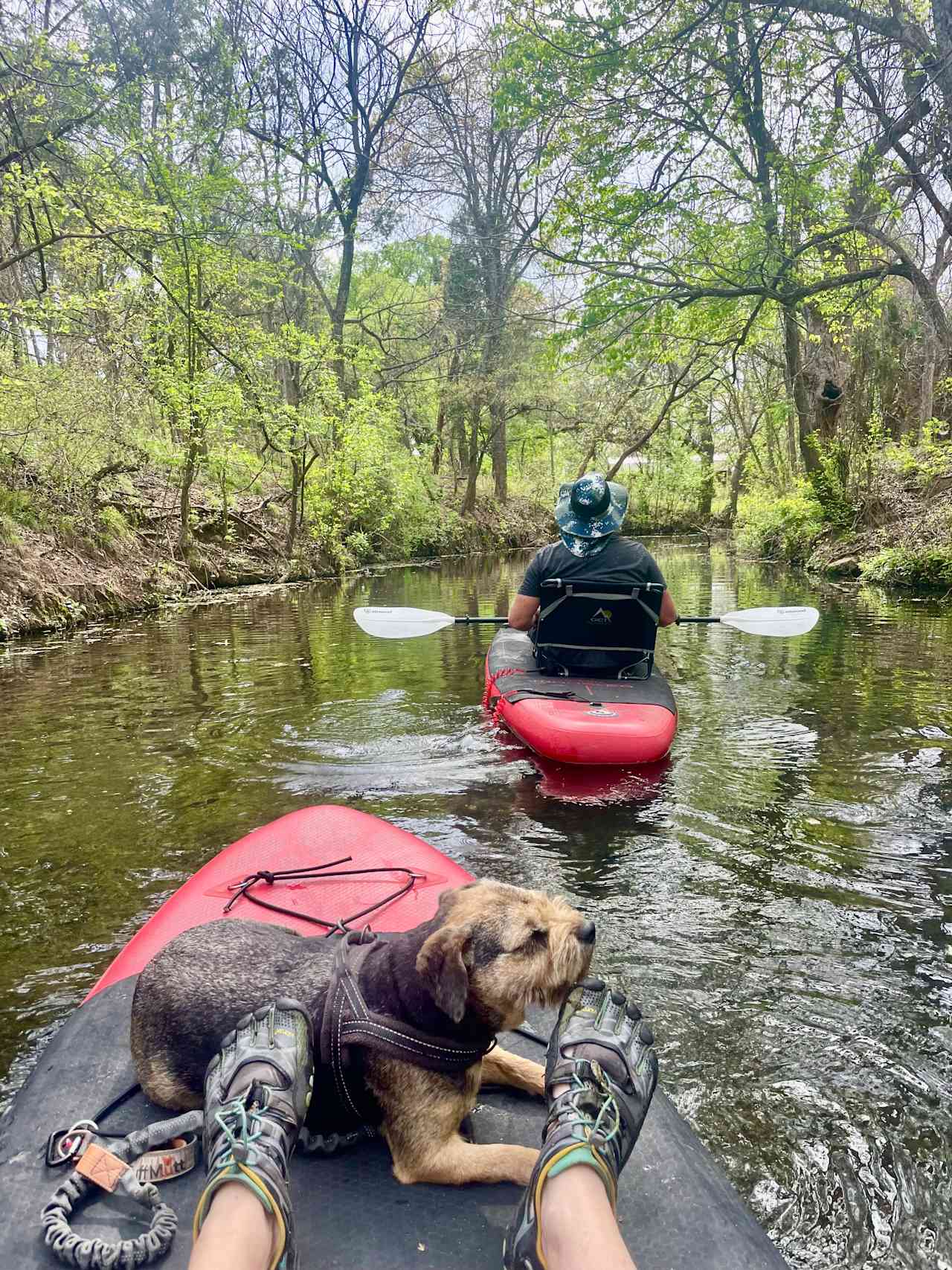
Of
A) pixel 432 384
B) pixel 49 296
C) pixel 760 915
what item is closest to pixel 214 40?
pixel 49 296

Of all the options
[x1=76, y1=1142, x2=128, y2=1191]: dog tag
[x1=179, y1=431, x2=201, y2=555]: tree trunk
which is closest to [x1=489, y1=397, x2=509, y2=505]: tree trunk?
[x1=179, y1=431, x2=201, y2=555]: tree trunk

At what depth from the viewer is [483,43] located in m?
20.2

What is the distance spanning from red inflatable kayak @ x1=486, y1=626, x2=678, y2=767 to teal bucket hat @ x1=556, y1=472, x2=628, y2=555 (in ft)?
3.38

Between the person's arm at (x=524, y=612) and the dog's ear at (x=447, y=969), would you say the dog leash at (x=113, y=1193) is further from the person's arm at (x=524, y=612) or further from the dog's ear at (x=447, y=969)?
the person's arm at (x=524, y=612)

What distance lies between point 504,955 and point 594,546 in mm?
4138

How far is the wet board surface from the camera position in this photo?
1.52 meters

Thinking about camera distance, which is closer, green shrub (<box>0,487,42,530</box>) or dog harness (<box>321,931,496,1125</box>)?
dog harness (<box>321,931,496,1125</box>)

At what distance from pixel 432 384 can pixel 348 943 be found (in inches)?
1139

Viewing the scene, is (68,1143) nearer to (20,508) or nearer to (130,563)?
(20,508)

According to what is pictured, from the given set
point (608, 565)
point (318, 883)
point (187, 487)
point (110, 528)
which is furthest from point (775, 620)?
point (110, 528)

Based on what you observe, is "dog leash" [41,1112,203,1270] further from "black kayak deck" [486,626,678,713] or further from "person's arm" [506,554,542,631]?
"person's arm" [506,554,542,631]

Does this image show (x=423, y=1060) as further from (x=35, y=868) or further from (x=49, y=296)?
(x=49, y=296)

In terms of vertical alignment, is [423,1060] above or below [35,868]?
above

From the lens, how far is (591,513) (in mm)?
5598
